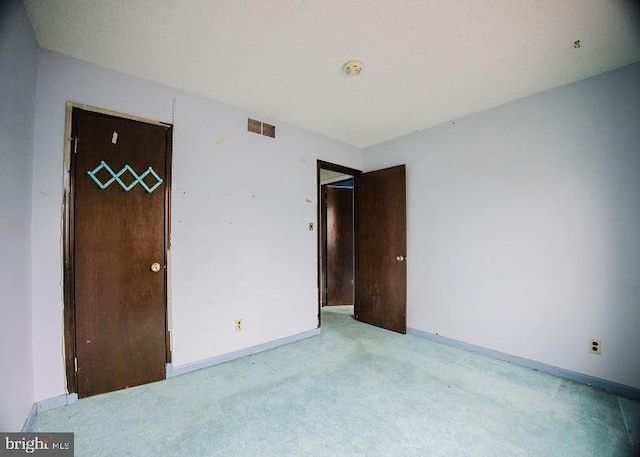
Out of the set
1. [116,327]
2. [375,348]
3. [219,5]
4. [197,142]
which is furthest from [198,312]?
[219,5]

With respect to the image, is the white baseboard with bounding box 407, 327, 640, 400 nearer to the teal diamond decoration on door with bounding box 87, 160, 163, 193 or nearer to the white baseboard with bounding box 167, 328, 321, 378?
the white baseboard with bounding box 167, 328, 321, 378

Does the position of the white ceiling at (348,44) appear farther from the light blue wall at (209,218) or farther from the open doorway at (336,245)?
the open doorway at (336,245)

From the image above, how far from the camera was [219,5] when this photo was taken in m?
1.52

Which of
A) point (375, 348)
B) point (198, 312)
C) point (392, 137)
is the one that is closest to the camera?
point (198, 312)

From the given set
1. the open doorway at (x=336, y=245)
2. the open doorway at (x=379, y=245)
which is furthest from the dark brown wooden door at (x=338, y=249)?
the open doorway at (x=379, y=245)

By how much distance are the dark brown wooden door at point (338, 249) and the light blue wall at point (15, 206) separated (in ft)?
12.3

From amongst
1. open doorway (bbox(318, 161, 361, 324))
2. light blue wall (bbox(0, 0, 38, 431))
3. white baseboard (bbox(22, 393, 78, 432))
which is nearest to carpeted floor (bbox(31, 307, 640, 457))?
white baseboard (bbox(22, 393, 78, 432))

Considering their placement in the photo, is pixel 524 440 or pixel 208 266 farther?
pixel 208 266

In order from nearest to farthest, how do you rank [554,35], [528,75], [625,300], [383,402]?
1. [554,35]
2. [383,402]
3. [625,300]
4. [528,75]

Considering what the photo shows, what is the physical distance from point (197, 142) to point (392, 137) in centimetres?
248

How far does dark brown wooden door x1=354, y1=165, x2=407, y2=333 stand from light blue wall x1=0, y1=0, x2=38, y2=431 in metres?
3.31

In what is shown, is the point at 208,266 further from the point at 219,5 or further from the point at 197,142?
the point at 219,5

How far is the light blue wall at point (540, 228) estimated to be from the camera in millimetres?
2037

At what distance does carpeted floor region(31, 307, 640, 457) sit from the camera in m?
1.48
